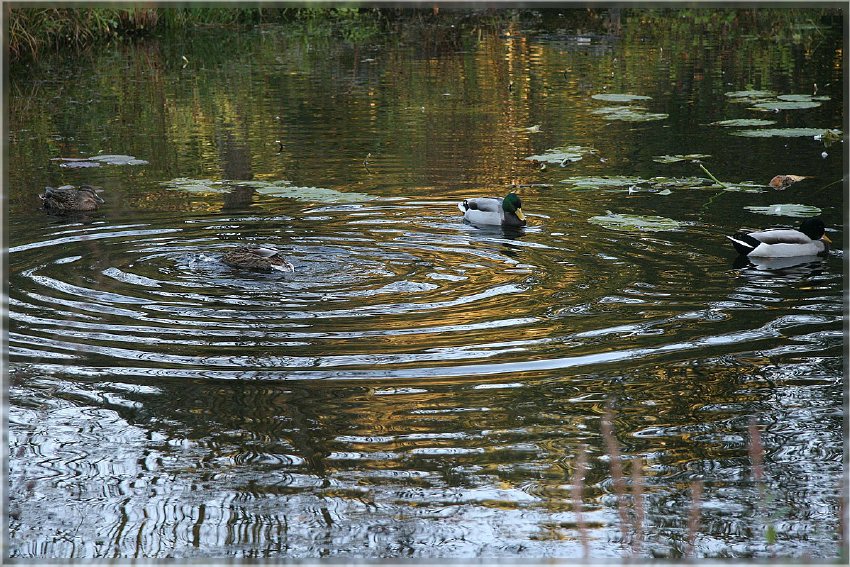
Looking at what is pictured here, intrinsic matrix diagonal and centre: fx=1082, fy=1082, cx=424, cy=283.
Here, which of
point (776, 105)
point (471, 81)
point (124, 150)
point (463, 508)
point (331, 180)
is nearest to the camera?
point (463, 508)

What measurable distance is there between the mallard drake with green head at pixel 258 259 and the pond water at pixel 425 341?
125 millimetres

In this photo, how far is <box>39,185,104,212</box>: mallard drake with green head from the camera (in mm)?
11883

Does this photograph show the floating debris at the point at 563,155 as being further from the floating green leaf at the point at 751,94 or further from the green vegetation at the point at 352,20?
the green vegetation at the point at 352,20

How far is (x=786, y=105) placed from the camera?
16.9 metres

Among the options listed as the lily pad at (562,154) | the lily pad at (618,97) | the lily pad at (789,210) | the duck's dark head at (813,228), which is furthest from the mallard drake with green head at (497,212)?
the lily pad at (618,97)

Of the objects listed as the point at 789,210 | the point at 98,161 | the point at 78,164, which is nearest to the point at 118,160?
the point at 98,161

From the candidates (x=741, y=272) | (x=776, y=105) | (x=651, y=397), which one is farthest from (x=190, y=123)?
(x=651, y=397)

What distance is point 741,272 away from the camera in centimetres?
979

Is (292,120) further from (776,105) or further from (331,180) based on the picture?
(776,105)

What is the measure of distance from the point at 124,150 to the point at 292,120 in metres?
3.20

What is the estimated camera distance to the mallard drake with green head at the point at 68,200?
11883 millimetres

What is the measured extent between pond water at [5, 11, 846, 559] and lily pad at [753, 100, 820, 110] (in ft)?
0.36

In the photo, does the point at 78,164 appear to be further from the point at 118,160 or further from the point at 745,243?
the point at 745,243

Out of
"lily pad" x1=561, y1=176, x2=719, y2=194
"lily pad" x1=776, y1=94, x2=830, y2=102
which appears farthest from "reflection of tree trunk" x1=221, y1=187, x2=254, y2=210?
"lily pad" x1=776, y1=94, x2=830, y2=102
